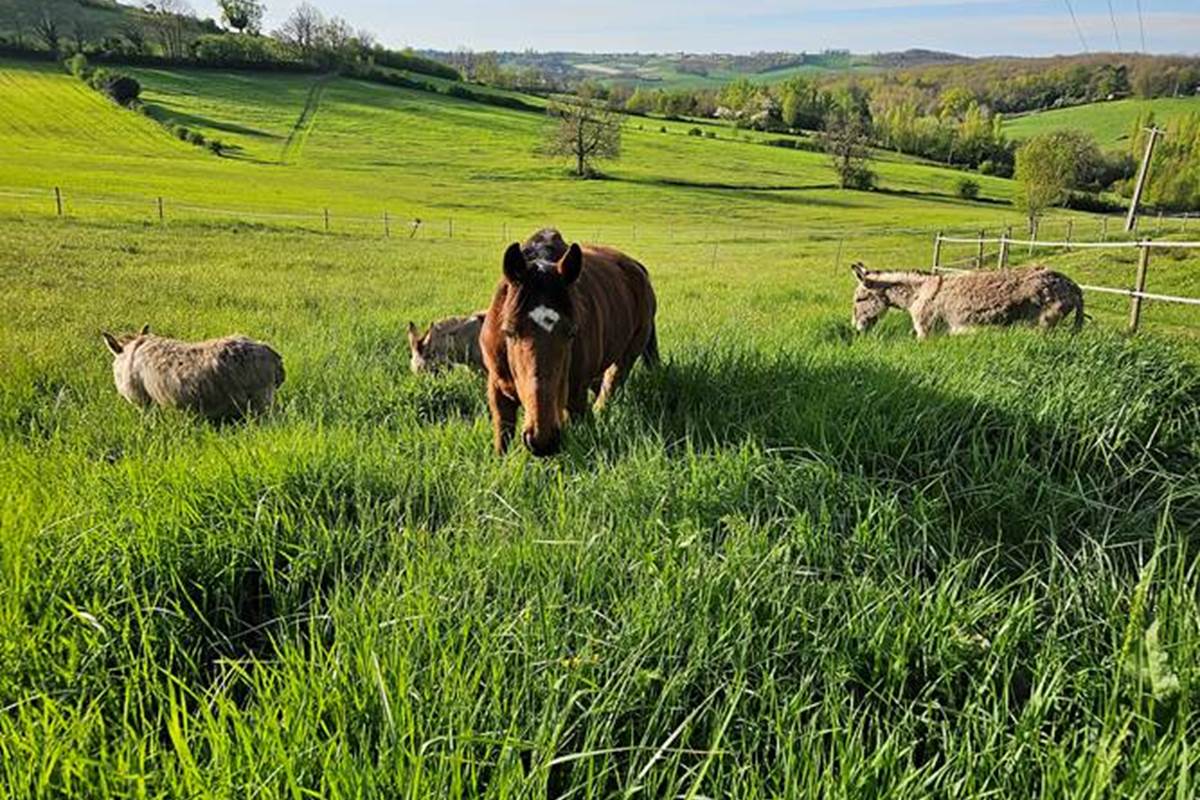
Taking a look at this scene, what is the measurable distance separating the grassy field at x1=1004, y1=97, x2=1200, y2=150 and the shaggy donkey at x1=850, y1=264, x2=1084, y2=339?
111 m

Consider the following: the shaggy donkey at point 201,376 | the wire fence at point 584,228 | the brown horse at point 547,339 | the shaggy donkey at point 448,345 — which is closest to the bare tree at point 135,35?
the wire fence at point 584,228

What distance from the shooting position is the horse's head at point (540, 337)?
4.19 meters

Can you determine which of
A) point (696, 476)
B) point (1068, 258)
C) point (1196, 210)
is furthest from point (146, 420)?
point (1196, 210)

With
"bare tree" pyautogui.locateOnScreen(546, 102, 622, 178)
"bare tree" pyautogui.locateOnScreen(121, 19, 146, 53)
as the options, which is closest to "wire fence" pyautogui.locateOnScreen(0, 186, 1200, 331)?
"bare tree" pyautogui.locateOnScreen(546, 102, 622, 178)

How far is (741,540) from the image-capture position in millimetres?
3043

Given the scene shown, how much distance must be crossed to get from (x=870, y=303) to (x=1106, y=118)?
13796 centimetres

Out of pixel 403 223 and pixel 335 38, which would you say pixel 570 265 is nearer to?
pixel 403 223

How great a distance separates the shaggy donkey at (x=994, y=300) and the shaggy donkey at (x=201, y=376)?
8349 mm

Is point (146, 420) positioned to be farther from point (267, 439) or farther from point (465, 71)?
point (465, 71)

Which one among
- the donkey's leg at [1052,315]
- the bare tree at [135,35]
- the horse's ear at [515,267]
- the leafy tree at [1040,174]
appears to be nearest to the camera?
the horse's ear at [515,267]

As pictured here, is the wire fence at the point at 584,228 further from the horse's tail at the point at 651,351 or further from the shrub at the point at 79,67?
the shrub at the point at 79,67

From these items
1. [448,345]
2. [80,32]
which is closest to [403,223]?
[448,345]

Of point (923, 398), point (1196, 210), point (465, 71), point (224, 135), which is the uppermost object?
point (465, 71)

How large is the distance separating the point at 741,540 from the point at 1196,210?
83460 mm
